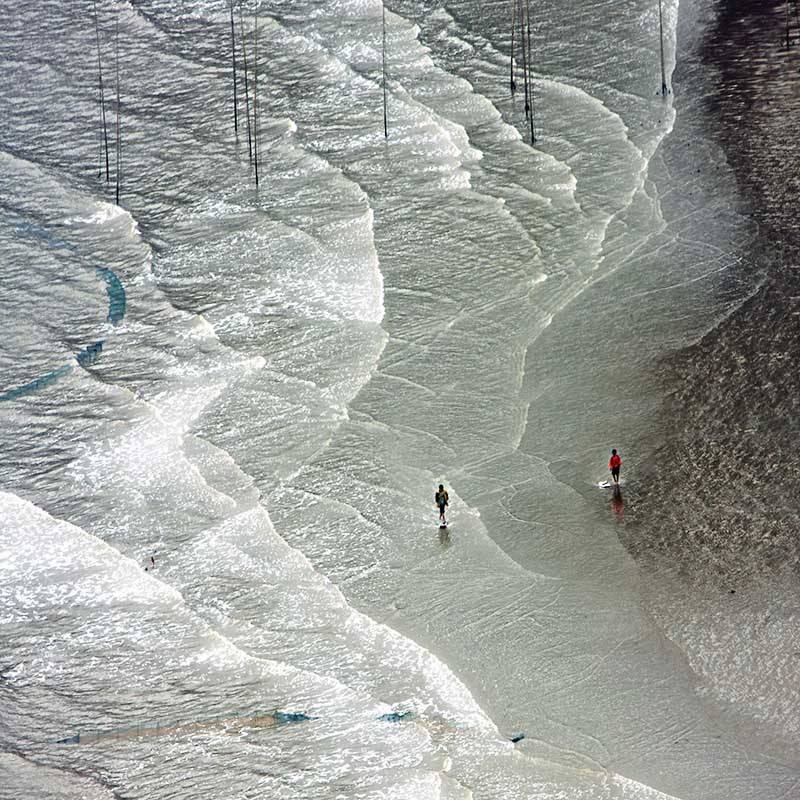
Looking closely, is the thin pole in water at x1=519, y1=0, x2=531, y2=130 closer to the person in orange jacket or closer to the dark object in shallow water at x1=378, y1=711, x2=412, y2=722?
the person in orange jacket

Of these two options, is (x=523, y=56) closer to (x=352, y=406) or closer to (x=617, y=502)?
(x=352, y=406)

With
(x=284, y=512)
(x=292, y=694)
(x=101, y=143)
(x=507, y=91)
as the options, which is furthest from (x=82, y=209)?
(x=292, y=694)

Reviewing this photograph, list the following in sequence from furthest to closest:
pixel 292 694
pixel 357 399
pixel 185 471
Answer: pixel 357 399 → pixel 185 471 → pixel 292 694

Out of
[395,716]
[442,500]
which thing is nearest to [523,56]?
[442,500]

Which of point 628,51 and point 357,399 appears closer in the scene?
point 357,399

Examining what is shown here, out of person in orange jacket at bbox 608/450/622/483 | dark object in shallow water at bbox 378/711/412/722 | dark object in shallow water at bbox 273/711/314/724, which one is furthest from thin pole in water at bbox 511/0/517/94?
dark object in shallow water at bbox 273/711/314/724

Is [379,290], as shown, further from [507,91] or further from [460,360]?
[507,91]
